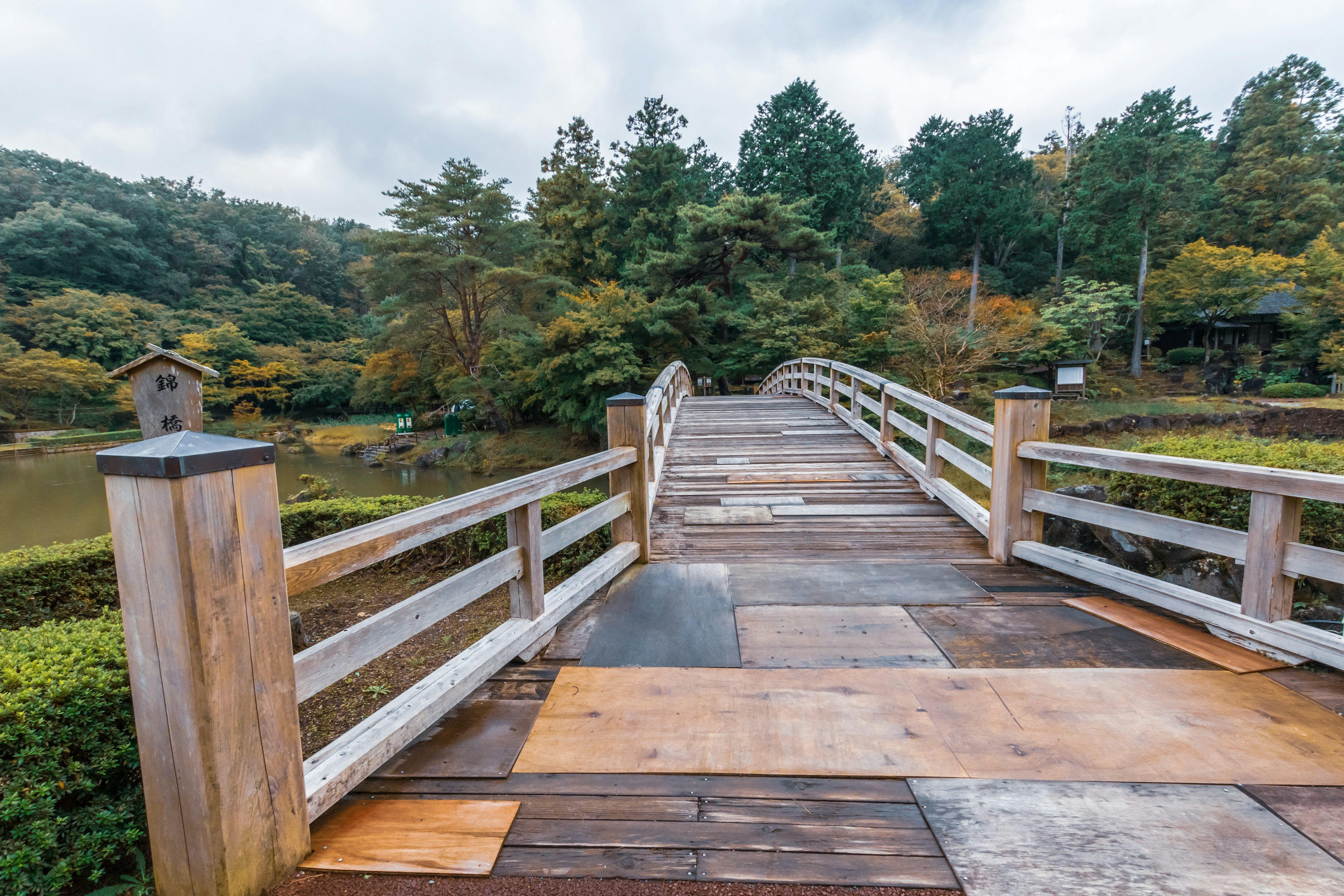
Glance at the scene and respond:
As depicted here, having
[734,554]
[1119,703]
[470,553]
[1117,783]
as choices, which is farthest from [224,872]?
[470,553]

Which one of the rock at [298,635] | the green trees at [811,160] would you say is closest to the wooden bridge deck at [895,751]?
the rock at [298,635]

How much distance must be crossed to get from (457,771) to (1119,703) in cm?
217

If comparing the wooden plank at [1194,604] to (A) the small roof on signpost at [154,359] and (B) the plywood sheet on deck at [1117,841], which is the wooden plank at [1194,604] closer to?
(B) the plywood sheet on deck at [1117,841]

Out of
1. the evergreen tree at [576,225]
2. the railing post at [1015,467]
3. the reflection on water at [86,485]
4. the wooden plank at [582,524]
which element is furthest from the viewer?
the evergreen tree at [576,225]

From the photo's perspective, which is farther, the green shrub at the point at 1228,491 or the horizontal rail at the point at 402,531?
the green shrub at the point at 1228,491

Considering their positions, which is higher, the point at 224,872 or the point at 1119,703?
the point at 224,872

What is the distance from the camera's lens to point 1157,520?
101 inches

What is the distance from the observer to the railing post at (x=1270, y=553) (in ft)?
6.98

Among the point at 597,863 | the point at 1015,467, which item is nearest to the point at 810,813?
the point at 597,863

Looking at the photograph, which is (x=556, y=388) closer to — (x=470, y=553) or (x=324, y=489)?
(x=324, y=489)

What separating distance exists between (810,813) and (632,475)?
2.33 metres

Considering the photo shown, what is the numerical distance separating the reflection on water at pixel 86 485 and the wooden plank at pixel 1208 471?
1220 cm

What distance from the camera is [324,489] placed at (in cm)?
918

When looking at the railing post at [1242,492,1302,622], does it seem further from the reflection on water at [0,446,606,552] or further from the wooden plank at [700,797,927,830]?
the reflection on water at [0,446,606,552]
